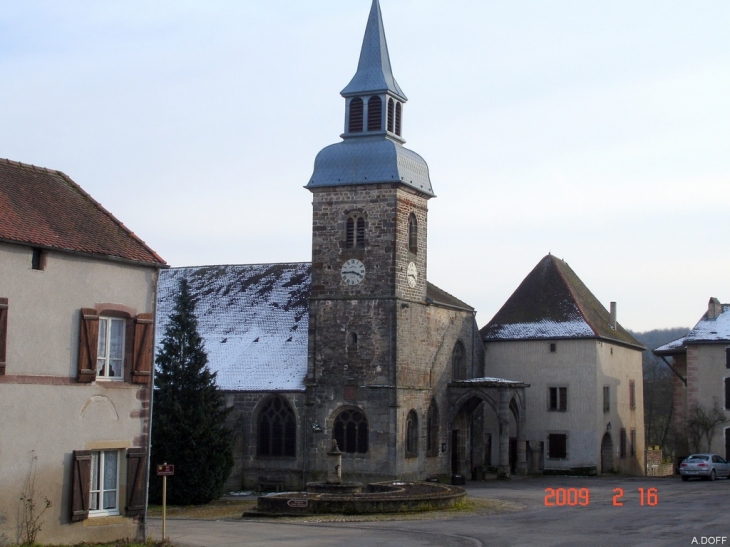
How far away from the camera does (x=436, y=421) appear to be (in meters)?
47.3

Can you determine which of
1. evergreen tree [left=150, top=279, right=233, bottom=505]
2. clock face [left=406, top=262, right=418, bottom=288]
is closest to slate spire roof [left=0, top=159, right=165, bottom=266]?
evergreen tree [left=150, top=279, right=233, bottom=505]

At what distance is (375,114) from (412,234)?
5097 millimetres

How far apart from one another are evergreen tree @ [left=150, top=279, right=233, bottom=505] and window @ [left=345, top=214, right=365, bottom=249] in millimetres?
8232

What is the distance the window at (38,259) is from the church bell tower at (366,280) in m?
22.5

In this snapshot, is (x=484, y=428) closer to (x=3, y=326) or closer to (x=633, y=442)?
(x=633, y=442)

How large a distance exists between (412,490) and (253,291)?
17216 mm

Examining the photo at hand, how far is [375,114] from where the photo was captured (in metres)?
45.1

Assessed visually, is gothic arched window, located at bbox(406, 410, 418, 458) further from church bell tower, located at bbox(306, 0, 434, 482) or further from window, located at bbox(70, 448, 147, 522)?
window, located at bbox(70, 448, 147, 522)

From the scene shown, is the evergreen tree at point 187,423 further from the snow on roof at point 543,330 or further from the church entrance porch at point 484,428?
the snow on roof at point 543,330

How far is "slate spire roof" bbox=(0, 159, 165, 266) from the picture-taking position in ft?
74.5

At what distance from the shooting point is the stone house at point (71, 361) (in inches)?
861

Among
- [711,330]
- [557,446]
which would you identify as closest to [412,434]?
[557,446]

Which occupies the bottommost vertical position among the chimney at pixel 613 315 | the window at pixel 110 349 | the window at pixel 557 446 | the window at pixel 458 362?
the window at pixel 557 446

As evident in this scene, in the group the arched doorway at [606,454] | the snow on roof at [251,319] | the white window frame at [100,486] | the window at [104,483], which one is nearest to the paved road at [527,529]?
the window at [104,483]
